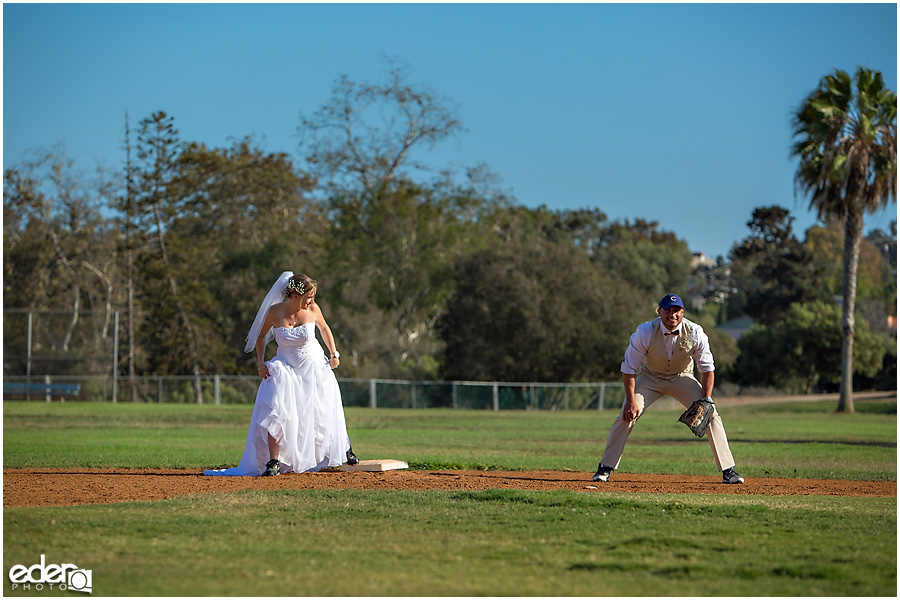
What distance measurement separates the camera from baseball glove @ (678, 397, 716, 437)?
34.8 feet

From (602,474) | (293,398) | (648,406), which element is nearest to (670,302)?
(648,406)

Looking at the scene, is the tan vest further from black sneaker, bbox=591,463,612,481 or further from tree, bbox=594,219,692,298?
tree, bbox=594,219,692,298

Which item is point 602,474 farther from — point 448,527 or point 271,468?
point 448,527

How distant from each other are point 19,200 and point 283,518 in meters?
46.7

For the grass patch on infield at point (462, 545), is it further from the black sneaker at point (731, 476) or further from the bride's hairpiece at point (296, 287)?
the bride's hairpiece at point (296, 287)

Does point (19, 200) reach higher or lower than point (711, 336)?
higher

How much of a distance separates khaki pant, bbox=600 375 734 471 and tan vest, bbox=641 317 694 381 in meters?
0.10

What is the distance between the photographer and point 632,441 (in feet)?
69.3

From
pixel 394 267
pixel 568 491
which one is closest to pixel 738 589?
pixel 568 491

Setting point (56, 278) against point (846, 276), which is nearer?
point (846, 276)

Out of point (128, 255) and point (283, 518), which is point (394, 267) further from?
point (283, 518)

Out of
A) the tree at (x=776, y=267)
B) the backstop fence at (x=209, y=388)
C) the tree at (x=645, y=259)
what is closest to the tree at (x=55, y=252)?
the backstop fence at (x=209, y=388)

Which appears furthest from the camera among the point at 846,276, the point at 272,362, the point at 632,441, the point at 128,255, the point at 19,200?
the point at 19,200

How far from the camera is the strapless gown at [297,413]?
1118cm
